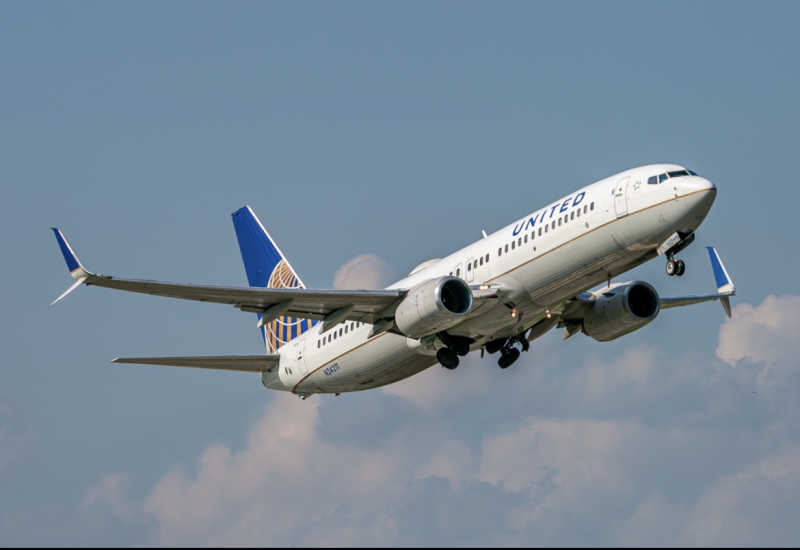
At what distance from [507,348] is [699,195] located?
12.4 metres

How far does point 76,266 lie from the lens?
3847cm

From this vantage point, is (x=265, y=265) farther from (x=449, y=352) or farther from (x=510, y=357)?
(x=449, y=352)

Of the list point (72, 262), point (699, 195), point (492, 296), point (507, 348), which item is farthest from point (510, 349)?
point (72, 262)

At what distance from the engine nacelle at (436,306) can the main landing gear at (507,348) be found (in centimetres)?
598

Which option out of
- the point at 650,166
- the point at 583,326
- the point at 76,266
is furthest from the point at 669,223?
the point at 76,266

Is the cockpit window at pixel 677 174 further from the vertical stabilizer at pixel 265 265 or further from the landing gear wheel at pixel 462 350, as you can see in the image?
the vertical stabilizer at pixel 265 265

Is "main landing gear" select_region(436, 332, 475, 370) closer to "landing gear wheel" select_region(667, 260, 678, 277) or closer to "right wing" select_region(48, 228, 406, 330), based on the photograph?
"right wing" select_region(48, 228, 406, 330)

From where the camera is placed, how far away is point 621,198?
139 feet

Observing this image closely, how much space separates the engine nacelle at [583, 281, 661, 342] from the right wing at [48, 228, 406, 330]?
1046cm

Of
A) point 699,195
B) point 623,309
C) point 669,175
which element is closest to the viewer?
point 699,195

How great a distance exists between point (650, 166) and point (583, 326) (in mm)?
11411

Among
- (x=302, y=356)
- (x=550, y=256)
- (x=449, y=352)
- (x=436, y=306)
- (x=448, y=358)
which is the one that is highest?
(x=302, y=356)

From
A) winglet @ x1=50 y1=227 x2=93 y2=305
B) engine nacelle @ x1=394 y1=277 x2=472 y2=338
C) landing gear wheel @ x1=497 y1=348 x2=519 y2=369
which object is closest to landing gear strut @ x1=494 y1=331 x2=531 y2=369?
landing gear wheel @ x1=497 y1=348 x2=519 y2=369

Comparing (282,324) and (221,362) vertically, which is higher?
(282,324)
